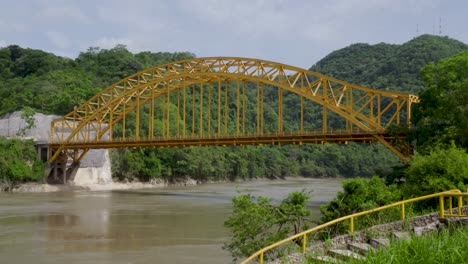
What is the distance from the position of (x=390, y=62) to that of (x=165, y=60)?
4931cm

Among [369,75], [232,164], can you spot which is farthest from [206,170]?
[369,75]

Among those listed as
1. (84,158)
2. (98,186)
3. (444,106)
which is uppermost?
(444,106)

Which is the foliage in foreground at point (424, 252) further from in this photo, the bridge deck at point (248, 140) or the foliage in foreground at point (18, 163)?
the foliage in foreground at point (18, 163)

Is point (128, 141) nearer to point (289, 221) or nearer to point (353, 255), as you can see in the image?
point (289, 221)

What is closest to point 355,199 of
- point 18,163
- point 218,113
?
point 218,113

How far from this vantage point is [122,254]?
18406 millimetres

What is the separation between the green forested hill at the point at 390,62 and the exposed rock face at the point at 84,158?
153ft

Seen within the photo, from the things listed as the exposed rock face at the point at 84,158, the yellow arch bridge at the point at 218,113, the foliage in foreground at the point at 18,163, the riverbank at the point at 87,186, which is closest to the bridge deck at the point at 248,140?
the yellow arch bridge at the point at 218,113

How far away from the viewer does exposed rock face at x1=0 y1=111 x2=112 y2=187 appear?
59906 mm

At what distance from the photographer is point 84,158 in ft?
201

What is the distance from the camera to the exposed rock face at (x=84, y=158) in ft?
197

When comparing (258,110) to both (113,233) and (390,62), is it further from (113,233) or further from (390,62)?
(390,62)

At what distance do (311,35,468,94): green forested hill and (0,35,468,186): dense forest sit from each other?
0.17 metres

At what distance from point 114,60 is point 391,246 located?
102533mm
